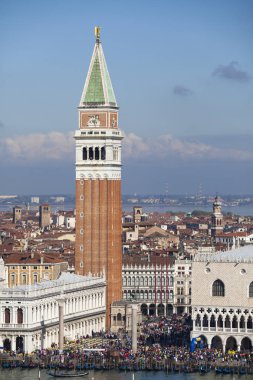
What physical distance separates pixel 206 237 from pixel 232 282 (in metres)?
61.8

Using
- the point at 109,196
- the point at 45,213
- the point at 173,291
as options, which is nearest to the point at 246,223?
the point at 45,213

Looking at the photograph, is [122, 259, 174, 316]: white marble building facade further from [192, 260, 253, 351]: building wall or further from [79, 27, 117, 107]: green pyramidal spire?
[192, 260, 253, 351]: building wall

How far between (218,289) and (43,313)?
24.6ft

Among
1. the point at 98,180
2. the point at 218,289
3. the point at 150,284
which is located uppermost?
the point at 98,180

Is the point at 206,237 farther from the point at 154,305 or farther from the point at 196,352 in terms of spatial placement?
the point at 196,352

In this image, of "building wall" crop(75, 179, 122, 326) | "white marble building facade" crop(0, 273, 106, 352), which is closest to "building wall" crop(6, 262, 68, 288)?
"building wall" crop(75, 179, 122, 326)

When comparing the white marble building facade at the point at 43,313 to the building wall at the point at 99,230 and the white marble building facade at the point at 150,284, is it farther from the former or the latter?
the white marble building facade at the point at 150,284

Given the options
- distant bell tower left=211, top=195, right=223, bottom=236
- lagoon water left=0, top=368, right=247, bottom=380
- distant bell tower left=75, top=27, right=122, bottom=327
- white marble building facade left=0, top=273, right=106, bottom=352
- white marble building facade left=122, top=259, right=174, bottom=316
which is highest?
distant bell tower left=211, top=195, right=223, bottom=236

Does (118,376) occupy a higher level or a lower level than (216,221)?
lower

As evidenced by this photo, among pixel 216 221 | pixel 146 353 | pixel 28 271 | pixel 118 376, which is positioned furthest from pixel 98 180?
pixel 216 221

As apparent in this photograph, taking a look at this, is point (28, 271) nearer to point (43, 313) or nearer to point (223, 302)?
point (43, 313)

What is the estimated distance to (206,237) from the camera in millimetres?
130500

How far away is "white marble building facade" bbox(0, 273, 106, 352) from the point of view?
69.4 m

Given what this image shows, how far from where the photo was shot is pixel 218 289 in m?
69.1
